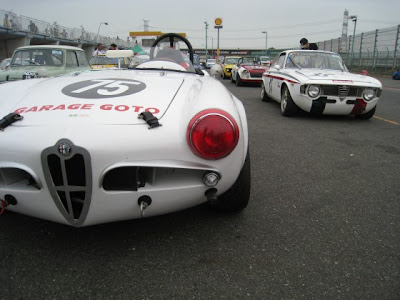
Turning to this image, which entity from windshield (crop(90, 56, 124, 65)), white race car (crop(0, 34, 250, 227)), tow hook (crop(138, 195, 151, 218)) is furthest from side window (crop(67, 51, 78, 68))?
tow hook (crop(138, 195, 151, 218))

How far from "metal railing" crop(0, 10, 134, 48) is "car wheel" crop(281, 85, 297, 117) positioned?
22.7 meters

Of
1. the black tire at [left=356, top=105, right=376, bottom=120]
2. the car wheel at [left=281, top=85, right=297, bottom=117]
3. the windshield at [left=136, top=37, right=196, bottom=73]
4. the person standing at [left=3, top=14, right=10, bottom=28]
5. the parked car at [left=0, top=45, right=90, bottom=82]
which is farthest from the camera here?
the person standing at [left=3, top=14, right=10, bottom=28]

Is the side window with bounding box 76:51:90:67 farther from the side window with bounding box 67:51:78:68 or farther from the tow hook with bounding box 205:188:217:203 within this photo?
the tow hook with bounding box 205:188:217:203

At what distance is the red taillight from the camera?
1525mm

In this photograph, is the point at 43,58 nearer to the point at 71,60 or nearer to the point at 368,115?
the point at 71,60

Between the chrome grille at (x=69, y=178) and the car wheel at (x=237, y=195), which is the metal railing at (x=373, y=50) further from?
the chrome grille at (x=69, y=178)

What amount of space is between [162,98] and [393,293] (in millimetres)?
1526

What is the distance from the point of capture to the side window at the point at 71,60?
7.59 meters

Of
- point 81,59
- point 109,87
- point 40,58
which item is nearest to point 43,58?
point 40,58

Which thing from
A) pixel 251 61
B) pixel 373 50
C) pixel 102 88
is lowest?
pixel 102 88

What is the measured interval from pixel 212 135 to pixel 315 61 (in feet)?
17.2

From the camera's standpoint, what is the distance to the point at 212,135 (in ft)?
5.02

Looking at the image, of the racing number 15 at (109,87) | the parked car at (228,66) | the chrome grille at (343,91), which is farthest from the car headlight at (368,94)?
the parked car at (228,66)

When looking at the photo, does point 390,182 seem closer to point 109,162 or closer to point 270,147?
point 270,147
